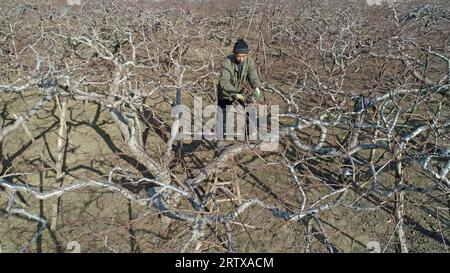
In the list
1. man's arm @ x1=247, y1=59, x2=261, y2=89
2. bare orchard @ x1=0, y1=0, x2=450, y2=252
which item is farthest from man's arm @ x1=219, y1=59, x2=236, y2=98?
bare orchard @ x1=0, y1=0, x2=450, y2=252

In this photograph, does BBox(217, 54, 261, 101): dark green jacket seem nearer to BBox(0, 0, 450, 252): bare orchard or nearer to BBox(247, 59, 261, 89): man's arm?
BBox(247, 59, 261, 89): man's arm

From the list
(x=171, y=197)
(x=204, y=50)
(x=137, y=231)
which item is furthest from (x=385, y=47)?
(x=137, y=231)

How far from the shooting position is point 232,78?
162 inches

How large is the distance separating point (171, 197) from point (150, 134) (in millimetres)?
1615

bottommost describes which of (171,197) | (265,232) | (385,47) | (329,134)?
(265,232)

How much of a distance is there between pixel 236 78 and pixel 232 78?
45 millimetres

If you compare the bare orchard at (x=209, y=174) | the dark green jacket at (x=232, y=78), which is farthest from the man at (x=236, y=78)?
the bare orchard at (x=209, y=174)

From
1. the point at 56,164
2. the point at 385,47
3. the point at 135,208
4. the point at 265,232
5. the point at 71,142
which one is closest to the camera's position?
the point at 265,232

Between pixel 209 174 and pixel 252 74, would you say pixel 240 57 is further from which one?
pixel 209 174

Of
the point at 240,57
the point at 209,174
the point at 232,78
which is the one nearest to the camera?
the point at 209,174

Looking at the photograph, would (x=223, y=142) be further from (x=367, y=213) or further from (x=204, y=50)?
(x=204, y=50)

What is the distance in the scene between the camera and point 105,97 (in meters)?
3.87

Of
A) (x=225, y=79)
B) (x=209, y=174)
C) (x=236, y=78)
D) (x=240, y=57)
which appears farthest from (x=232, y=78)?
(x=209, y=174)

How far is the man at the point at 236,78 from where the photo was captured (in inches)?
155
